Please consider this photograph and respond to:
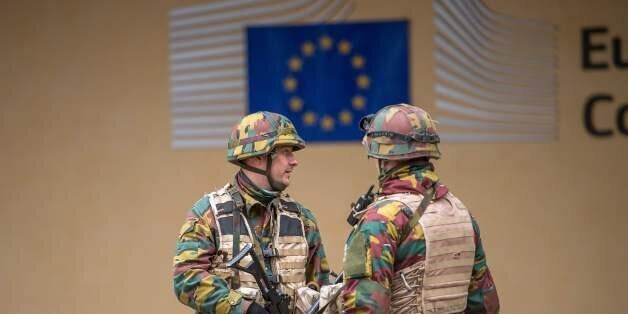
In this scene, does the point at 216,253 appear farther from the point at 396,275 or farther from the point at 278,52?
the point at 278,52

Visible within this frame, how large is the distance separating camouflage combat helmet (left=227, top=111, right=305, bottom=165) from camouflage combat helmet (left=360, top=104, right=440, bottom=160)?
21.3 inches

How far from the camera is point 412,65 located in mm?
7848

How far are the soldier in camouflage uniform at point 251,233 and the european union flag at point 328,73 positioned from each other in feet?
9.06

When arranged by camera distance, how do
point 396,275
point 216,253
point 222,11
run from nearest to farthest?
point 396,275
point 216,253
point 222,11

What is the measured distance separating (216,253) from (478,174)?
3237 millimetres

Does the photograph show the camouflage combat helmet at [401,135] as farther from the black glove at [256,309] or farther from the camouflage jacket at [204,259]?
the black glove at [256,309]

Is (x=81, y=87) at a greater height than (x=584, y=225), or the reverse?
(x=81, y=87)

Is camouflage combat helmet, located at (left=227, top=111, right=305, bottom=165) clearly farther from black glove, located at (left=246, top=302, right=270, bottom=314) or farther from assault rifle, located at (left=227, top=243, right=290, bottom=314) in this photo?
black glove, located at (left=246, top=302, right=270, bottom=314)

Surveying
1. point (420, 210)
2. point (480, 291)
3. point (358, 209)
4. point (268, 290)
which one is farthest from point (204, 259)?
point (480, 291)

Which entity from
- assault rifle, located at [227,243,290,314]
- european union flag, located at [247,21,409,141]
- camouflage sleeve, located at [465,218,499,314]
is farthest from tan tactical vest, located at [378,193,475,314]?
european union flag, located at [247,21,409,141]

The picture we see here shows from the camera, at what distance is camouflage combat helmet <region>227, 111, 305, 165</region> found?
5012 mm

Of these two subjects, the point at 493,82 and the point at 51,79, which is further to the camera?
the point at 51,79

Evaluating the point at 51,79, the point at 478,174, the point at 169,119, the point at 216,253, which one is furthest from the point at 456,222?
the point at 51,79

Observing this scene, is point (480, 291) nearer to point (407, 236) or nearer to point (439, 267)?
point (439, 267)
